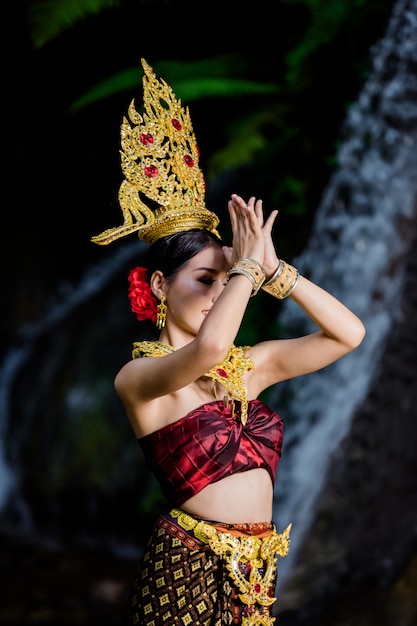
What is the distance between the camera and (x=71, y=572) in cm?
464

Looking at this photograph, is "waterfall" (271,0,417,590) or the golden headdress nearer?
the golden headdress

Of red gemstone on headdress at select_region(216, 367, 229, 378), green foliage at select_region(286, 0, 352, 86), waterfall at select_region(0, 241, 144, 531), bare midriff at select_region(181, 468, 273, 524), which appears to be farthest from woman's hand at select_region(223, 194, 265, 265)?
waterfall at select_region(0, 241, 144, 531)

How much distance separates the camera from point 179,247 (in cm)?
220

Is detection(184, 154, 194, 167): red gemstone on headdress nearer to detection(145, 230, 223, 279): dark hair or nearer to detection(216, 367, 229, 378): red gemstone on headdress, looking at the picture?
detection(145, 230, 223, 279): dark hair

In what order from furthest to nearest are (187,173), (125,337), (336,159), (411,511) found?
1. (125,337)
2. (336,159)
3. (411,511)
4. (187,173)

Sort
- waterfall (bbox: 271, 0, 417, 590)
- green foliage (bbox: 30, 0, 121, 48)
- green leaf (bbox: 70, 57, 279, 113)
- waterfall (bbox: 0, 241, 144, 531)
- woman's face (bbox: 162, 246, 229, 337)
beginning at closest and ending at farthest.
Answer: woman's face (bbox: 162, 246, 229, 337) → waterfall (bbox: 271, 0, 417, 590) → green leaf (bbox: 70, 57, 279, 113) → green foliage (bbox: 30, 0, 121, 48) → waterfall (bbox: 0, 241, 144, 531)

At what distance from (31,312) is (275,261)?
4.44 metres

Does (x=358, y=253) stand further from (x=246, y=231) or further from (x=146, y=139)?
(x=246, y=231)

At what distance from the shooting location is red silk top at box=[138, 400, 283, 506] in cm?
202

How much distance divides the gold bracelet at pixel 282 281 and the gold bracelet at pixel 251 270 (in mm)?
107

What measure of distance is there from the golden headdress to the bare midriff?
2.13 ft

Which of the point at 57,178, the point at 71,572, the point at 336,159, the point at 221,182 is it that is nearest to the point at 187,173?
the point at 336,159

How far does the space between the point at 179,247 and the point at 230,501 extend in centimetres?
64

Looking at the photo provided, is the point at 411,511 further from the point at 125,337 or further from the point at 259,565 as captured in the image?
the point at 125,337
